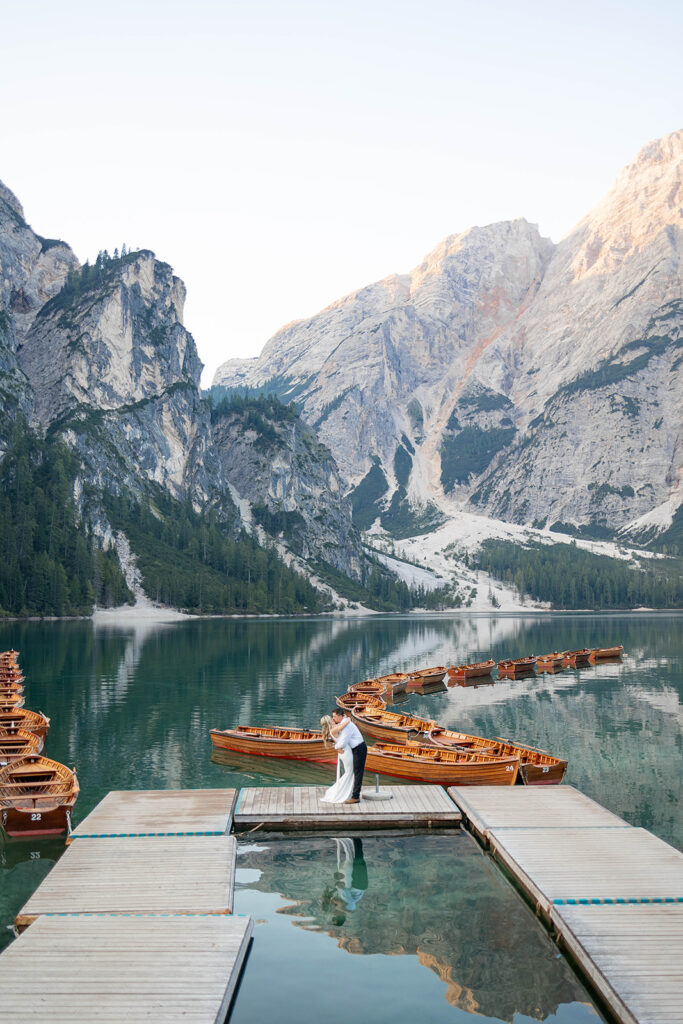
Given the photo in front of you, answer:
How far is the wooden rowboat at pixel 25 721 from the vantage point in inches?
2055

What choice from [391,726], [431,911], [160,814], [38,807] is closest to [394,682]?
[391,726]

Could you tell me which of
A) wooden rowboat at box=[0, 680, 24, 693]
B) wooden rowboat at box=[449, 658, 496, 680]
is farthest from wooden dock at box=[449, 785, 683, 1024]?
wooden rowboat at box=[449, 658, 496, 680]

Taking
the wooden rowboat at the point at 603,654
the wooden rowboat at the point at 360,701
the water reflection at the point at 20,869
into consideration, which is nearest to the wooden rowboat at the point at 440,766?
the water reflection at the point at 20,869

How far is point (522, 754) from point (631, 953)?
22575 mm

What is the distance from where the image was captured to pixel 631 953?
1897 centimetres

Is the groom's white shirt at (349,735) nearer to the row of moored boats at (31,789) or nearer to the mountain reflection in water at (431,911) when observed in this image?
the mountain reflection in water at (431,911)

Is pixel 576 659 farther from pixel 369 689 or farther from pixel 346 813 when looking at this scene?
pixel 346 813

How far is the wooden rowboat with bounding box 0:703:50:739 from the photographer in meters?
52.2

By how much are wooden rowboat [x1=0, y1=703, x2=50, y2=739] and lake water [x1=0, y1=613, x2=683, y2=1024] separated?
125 centimetres

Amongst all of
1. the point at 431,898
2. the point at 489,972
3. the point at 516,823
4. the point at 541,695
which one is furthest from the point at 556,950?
the point at 541,695

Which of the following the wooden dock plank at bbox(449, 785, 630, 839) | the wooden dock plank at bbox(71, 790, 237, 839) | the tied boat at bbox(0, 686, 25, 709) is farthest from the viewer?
the tied boat at bbox(0, 686, 25, 709)

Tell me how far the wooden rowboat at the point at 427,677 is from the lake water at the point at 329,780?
22.9 feet

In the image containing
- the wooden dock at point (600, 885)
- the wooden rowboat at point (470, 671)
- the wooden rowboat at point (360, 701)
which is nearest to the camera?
the wooden dock at point (600, 885)

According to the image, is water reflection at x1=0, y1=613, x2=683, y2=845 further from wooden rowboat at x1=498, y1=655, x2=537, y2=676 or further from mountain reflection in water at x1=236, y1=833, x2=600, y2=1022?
mountain reflection in water at x1=236, y1=833, x2=600, y2=1022
